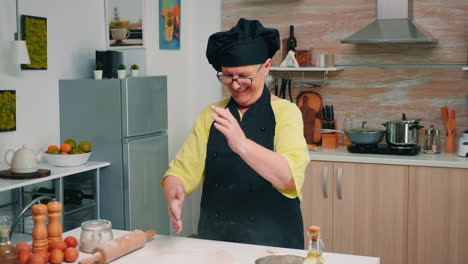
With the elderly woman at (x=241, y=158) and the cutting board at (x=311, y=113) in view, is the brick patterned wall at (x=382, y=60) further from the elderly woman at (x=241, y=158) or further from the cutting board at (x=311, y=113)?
the elderly woman at (x=241, y=158)

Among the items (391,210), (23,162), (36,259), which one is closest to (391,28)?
(391,210)

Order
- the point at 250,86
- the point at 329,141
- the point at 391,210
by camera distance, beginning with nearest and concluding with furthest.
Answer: the point at 250,86
the point at 391,210
the point at 329,141

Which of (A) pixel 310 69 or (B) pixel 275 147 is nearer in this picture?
(B) pixel 275 147

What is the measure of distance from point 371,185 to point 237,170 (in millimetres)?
2158

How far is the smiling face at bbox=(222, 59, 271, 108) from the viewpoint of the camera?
222cm

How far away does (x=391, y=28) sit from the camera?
14.4 ft

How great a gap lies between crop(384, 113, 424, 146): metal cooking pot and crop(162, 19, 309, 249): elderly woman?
7.00 ft

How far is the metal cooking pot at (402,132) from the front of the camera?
434cm

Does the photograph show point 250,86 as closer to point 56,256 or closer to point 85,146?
point 56,256

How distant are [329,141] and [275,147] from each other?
2.42 metres

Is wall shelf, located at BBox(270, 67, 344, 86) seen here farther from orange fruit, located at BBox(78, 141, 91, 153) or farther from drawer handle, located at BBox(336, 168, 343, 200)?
orange fruit, located at BBox(78, 141, 91, 153)

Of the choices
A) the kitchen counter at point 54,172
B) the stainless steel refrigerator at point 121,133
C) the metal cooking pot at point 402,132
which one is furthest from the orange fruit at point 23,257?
the metal cooking pot at point 402,132

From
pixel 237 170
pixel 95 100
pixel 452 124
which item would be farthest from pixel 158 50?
pixel 237 170

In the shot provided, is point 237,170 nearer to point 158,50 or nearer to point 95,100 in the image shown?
point 95,100
